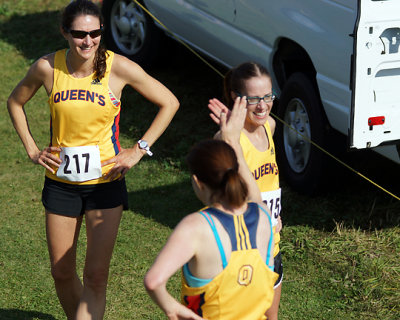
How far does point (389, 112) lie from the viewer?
5.33 m

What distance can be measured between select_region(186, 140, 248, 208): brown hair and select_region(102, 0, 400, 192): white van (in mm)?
2475

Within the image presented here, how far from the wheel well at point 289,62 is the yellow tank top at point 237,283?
360 centimetres

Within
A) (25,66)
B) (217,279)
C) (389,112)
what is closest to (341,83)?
(389,112)

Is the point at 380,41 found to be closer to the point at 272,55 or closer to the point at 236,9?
the point at 272,55

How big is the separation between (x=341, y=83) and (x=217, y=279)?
3181 mm

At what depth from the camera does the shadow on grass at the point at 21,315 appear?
5039 millimetres

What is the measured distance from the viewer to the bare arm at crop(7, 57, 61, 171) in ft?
13.8

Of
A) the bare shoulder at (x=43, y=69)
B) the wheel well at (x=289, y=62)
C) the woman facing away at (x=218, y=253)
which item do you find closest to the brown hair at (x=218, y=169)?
the woman facing away at (x=218, y=253)

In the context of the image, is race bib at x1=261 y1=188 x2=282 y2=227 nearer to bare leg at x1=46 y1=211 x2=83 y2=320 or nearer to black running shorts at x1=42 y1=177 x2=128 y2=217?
black running shorts at x1=42 y1=177 x2=128 y2=217

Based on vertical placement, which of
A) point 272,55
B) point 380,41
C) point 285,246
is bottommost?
point 285,246

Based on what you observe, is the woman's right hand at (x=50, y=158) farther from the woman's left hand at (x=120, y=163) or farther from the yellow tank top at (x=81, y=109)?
the woman's left hand at (x=120, y=163)

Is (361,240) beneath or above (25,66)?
above

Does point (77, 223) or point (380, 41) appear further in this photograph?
point (380, 41)

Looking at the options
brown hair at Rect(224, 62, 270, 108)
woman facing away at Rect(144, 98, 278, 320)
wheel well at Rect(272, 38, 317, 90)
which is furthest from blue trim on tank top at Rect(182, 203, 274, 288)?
wheel well at Rect(272, 38, 317, 90)
